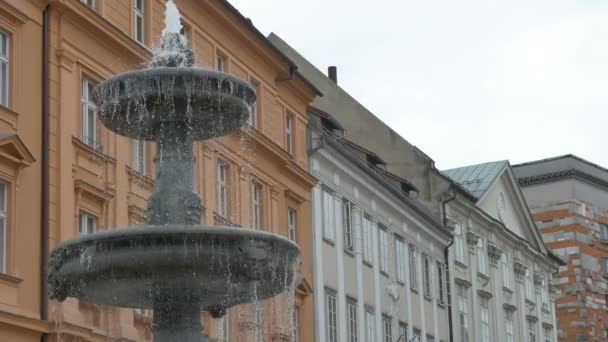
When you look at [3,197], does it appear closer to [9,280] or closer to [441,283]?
[9,280]

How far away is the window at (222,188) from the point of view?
32.8m

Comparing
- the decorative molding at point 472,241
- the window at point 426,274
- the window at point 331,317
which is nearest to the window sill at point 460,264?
the decorative molding at point 472,241

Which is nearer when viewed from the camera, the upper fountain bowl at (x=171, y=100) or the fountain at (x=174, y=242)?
Answer: the fountain at (x=174, y=242)

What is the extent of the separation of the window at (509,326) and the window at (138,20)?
31.9 m

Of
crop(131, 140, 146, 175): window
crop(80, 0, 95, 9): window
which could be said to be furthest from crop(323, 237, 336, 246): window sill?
crop(80, 0, 95, 9): window

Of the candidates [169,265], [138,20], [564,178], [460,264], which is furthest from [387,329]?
[564,178]

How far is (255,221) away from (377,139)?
16.8 m

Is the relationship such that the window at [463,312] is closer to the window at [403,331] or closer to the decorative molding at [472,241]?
the decorative molding at [472,241]

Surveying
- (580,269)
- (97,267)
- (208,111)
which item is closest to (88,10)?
(208,111)

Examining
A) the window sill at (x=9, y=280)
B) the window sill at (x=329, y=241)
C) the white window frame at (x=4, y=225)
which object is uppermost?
the window sill at (x=329, y=241)

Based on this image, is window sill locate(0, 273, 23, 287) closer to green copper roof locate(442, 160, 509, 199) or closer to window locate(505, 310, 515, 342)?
green copper roof locate(442, 160, 509, 199)

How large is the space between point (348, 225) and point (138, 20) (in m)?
13.4

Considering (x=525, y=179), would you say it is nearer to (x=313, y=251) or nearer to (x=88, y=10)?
(x=313, y=251)

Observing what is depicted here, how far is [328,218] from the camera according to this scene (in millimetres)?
40375
